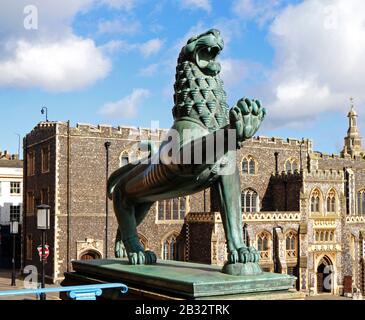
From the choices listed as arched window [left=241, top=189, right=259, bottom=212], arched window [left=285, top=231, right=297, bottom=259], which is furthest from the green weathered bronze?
arched window [left=241, top=189, right=259, bottom=212]

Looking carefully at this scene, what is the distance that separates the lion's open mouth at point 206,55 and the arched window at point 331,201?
31.0m

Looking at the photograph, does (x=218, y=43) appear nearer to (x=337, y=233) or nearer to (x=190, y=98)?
(x=190, y=98)

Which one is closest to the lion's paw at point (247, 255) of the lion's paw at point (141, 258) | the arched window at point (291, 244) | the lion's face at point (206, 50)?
the lion's paw at point (141, 258)

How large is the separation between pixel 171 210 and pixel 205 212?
94.1 inches

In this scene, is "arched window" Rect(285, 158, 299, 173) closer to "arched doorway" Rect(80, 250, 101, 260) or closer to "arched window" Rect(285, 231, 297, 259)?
"arched window" Rect(285, 231, 297, 259)

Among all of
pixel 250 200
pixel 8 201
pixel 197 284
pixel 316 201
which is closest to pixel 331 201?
pixel 316 201

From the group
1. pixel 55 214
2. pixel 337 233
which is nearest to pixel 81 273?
pixel 55 214

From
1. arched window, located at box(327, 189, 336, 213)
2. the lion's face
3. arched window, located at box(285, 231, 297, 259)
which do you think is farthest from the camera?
arched window, located at box(327, 189, 336, 213)

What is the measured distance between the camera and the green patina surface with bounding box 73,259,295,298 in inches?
156

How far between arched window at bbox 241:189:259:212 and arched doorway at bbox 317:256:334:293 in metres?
5.47

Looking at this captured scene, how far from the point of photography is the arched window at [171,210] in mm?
31861

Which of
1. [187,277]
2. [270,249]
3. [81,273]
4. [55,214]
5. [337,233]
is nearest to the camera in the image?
[187,277]

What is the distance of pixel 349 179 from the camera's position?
39312 millimetres

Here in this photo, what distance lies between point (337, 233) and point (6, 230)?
24336mm
